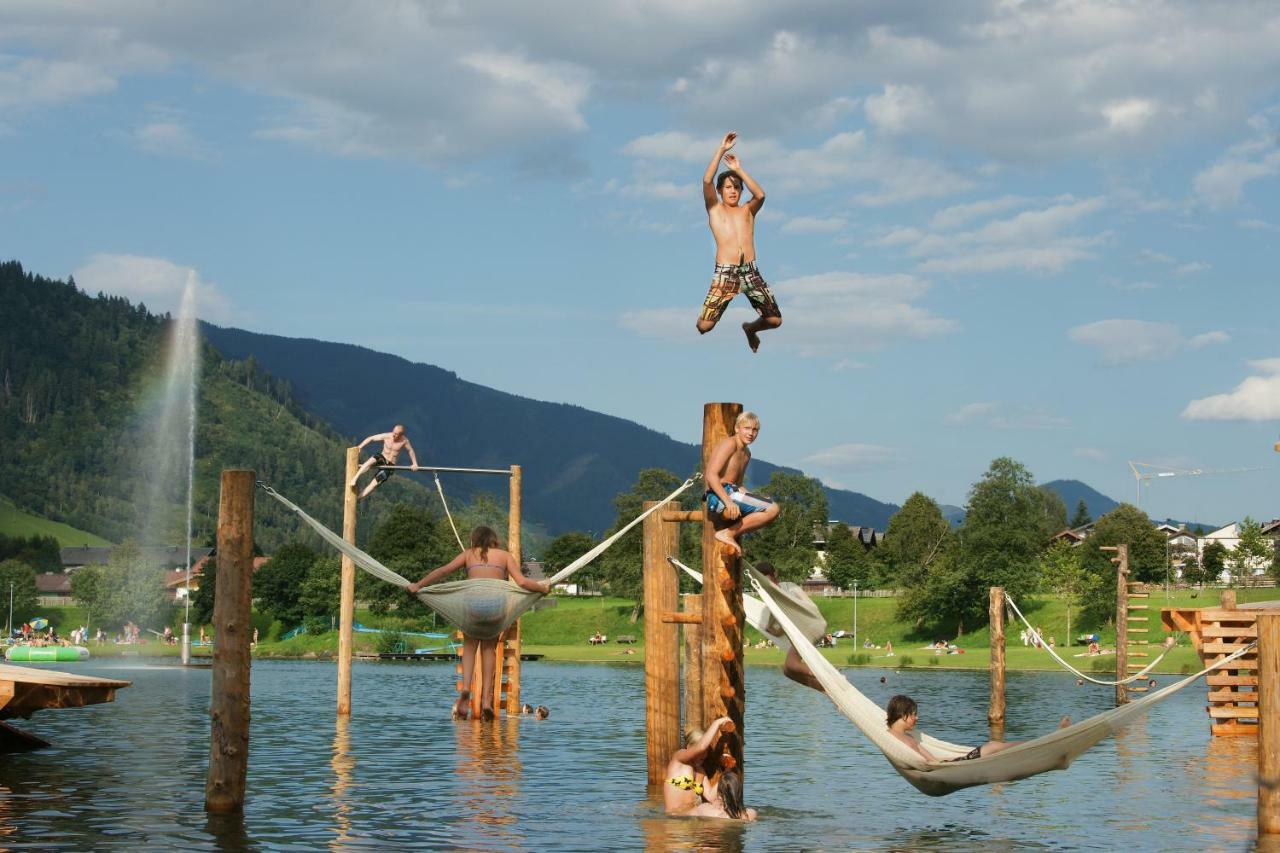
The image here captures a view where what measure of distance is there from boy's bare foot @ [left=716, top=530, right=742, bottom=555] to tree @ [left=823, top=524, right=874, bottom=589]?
354 ft

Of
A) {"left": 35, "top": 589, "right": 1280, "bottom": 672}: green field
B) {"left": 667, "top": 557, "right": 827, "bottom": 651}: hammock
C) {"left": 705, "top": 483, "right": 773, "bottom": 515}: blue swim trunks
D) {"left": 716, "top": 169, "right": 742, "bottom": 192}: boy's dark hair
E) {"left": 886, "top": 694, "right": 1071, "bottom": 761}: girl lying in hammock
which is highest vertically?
{"left": 716, "top": 169, "right": 742, "bottom": 192}: boy's dark hair

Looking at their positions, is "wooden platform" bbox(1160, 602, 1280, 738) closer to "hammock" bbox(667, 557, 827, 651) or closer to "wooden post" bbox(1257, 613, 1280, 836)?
"wooden post" bbox(1257, 613, 1280, 836)

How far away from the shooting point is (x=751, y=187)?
15.0 metres

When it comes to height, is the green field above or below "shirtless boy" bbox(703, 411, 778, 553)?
below

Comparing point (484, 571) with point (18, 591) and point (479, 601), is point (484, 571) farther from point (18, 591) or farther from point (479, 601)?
point (18, 591)

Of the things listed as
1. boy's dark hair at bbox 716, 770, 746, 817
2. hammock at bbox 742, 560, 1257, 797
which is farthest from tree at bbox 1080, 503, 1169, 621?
hammock at bbox 742, 560, 1257, 797

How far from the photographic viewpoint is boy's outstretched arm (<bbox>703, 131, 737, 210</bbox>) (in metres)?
14.9

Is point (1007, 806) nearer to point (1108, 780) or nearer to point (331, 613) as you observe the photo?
point (1108, 780)

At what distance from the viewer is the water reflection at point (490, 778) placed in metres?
18.7

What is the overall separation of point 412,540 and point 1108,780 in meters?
99.3

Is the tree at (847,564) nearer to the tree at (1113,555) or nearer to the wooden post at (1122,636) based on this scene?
the tree at (1113,555)

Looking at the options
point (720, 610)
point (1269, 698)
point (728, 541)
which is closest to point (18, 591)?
point (720, 610)

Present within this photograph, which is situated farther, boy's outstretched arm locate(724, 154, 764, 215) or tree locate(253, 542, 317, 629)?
tree locate(253, 542, 317, 629)

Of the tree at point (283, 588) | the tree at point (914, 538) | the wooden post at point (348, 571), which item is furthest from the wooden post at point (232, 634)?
the tree at point (914, 538)
